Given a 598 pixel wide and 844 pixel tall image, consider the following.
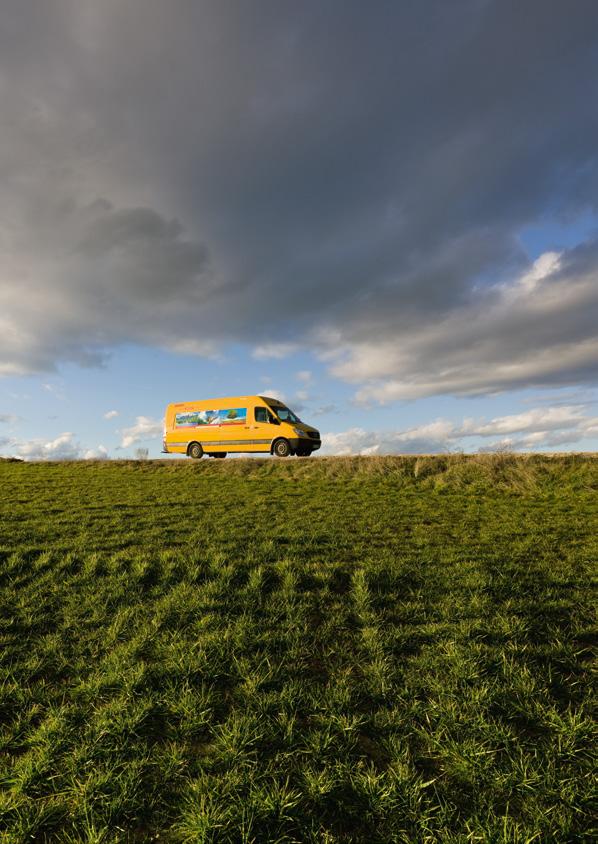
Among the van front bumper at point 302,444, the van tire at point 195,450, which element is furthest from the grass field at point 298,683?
the van tire at point 195,450

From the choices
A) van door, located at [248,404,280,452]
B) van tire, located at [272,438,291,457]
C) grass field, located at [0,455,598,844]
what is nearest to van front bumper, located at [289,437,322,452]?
van tire, located at [272,438,291,457]

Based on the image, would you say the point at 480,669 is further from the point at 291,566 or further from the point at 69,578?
the point at 69,578

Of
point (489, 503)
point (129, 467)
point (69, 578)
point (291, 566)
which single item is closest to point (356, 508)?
point (489, 503)

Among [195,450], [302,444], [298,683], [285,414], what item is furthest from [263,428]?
[298,683]

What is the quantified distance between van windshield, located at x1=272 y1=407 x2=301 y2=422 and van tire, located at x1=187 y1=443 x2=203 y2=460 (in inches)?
233

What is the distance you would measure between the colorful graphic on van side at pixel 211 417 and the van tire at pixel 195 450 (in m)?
1.15

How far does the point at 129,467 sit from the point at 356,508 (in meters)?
16.4

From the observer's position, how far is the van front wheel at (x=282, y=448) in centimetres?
2284

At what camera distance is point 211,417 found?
25.7 m

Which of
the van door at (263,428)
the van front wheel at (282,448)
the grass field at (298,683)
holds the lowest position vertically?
the grass field at (298,683)

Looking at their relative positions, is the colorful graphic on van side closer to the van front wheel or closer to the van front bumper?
the van front wheel

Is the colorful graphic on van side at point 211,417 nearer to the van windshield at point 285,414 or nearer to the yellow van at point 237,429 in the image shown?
the yellow van at point 237,429

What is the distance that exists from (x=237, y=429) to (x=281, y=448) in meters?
2.96

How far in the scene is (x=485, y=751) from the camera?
362cm
